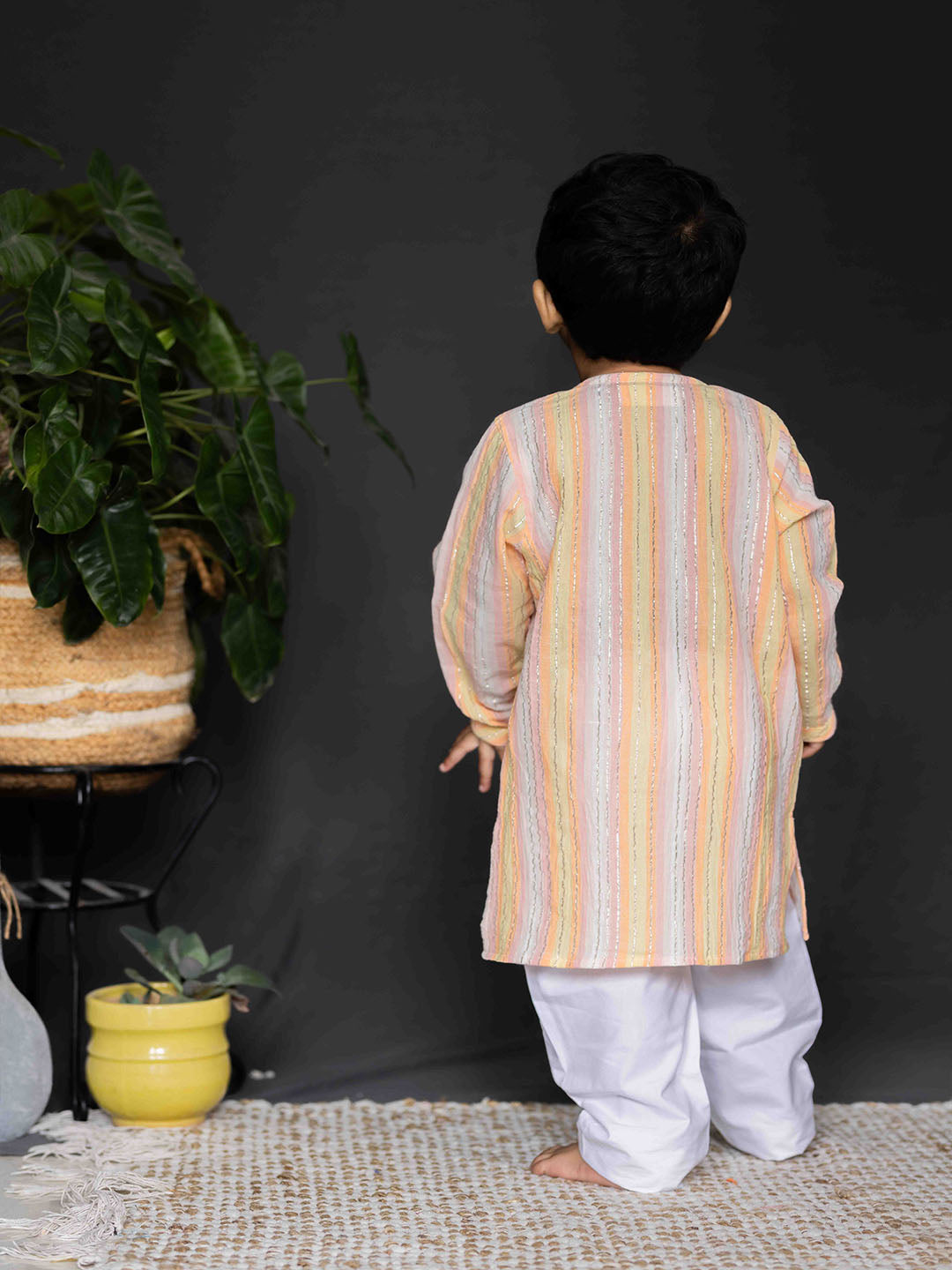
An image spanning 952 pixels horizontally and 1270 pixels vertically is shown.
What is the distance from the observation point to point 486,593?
1.59 meters

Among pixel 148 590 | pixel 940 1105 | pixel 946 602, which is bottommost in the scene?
pixel 940 1105

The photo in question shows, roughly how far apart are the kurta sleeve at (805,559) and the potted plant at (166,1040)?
2.63 feet

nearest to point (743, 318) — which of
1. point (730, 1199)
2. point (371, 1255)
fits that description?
point (730, 1199)

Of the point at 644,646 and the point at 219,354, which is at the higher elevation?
the point at 219,354

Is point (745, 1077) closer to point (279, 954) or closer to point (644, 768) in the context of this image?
point (644, 768)

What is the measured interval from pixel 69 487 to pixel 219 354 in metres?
0.42

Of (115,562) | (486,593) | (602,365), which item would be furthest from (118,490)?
(602,365)

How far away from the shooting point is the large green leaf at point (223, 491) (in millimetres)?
1812

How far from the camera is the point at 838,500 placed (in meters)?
2.38

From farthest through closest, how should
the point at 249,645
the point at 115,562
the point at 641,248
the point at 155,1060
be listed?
the point at 249,645, the point at 155,1060, the point at 115,562, the point at 641,248

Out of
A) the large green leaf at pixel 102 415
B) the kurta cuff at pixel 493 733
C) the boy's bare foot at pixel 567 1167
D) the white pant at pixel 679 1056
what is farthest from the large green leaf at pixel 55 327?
the boy's bare foot at pixel 567 1167

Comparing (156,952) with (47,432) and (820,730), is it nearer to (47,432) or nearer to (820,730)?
(47,432)

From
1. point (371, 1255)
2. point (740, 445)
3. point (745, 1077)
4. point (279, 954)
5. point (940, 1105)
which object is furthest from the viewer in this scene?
point (279, 954)

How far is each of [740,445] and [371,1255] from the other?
3.03ft
